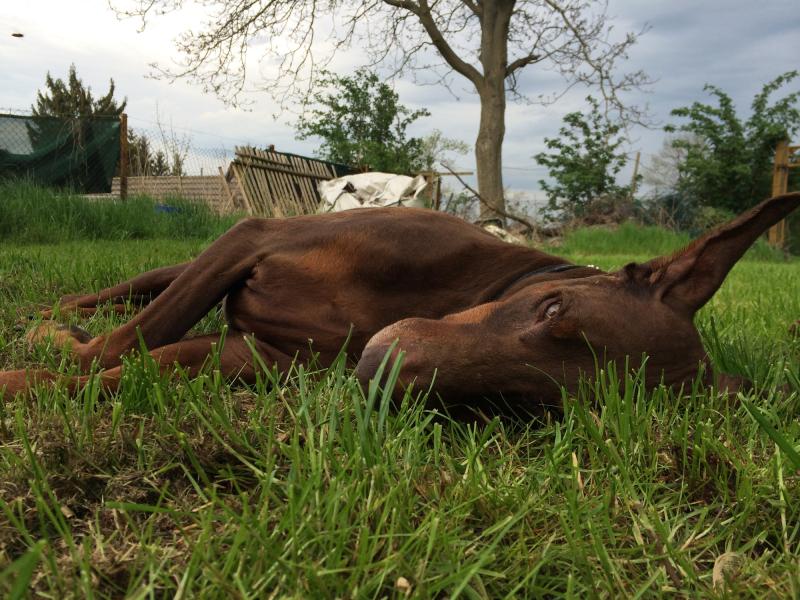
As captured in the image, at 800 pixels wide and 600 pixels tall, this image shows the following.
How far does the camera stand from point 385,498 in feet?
4.19

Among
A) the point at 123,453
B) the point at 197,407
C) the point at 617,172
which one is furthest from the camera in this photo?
the point at 617,172

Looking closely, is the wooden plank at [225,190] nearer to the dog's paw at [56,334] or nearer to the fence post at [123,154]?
the fence post at [123,154]

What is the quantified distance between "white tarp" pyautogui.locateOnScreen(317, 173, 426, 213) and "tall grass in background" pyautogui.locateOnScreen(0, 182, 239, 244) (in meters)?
5.41

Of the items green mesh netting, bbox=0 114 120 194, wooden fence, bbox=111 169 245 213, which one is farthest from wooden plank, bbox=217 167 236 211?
green mesh netting, bbox=0 114 120 194

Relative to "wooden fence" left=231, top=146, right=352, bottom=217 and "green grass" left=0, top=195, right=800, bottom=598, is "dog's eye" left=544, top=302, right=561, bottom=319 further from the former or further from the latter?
"wooden fence" left=231, top=146, right=352, bottom=217

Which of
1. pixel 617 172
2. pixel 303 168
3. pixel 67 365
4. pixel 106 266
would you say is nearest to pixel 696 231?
pixel 617 172

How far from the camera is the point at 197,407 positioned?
1.71 metres

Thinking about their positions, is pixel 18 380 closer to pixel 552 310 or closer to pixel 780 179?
pixel 552 310


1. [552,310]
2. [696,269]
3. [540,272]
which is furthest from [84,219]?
[696,269]

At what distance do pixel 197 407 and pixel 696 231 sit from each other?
55.1 ft

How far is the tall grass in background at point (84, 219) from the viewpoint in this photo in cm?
785

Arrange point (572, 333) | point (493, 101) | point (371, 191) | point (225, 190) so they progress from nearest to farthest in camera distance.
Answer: point (572, 333), point (225, 190), point (371, 191), point (493, 101)

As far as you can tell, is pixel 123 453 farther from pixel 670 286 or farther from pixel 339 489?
pixel 670 286

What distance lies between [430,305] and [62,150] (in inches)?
454
